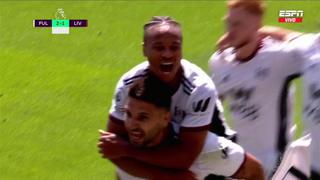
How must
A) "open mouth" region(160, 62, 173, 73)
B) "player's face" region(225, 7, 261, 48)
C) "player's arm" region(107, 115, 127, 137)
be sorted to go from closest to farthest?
"open mouth" region(160, 62, 173, 73) → "player's arm" region(107, 115, 127, 137) → "player's face" region(225, 7, 261, 48)

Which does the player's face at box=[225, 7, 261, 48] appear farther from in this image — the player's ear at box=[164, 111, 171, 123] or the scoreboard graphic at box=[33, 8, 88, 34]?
the scoreboard graphic at box=[33, 8, 88, 34]

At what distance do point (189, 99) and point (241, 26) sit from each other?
3.21 ft

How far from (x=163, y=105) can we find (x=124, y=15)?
6.51 meters

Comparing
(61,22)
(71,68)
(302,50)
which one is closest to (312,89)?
(302,50)

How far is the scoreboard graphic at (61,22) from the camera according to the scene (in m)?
10.2

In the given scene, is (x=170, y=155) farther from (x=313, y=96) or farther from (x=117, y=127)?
(x=313, y=96)

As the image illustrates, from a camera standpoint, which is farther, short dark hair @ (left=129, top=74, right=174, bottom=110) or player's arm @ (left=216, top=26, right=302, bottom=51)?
player's arm @ (left=216, top=26, right=302, bottom=51)

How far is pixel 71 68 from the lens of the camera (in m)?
9.06

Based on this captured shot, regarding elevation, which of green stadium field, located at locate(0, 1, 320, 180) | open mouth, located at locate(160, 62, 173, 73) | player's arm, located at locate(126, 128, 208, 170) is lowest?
green stadium field, located at locate(0, 1, 320, 180)

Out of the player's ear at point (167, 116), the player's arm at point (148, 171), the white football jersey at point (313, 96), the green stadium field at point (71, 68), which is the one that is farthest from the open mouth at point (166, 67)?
the green stadium field at point (71, 68)

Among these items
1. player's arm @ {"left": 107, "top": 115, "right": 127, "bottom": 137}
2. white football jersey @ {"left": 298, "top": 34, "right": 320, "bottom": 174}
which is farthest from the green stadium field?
player's arm @ {"left": 107, "top": 115, "right": 127, "bottom": 137}

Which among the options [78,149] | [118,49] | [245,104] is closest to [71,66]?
[118,49]

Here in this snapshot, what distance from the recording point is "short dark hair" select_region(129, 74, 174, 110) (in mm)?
4012

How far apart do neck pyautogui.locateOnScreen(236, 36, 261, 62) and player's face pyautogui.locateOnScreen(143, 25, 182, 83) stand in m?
0.98
